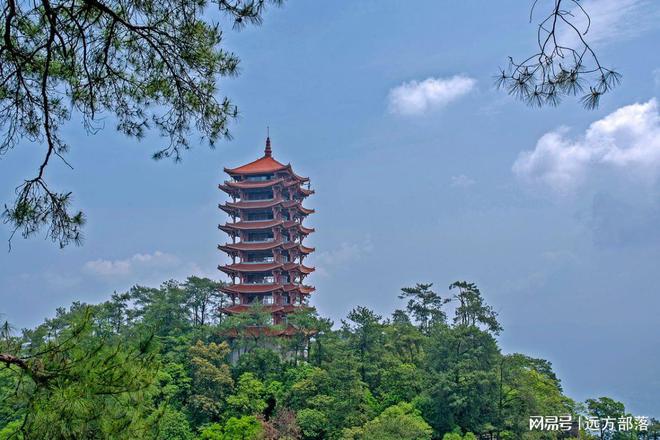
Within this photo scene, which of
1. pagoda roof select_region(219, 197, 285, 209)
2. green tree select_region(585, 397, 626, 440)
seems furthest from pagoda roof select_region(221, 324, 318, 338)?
green tree select_region(585, 397, 626, 440)

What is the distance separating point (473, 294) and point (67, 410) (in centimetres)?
1781

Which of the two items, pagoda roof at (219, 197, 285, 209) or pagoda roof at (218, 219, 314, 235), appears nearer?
pagoda roof at (218, 219, 314, 235)

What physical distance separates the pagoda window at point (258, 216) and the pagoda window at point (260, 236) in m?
0.53

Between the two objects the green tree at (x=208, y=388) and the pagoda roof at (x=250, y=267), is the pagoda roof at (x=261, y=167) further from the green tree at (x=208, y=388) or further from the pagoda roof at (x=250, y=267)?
the green tree at (x=208, y=388)

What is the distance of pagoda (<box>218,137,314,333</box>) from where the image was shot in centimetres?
2180

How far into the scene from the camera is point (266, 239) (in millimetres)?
22781

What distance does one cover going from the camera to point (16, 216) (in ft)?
11.3

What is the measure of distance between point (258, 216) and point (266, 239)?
92 cm

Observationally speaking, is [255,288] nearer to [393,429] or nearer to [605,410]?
[393,429]

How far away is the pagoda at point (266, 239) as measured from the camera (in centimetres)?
2180

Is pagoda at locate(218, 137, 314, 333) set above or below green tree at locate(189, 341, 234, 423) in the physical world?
above

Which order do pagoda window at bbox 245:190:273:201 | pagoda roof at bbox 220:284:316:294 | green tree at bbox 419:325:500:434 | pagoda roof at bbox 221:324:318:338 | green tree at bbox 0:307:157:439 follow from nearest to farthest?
green tree at bbox 0:307:157:439, green tree at bbox 419:325:500:434, pagoda roof at bbox 221:324:318:338, pagoda roof at bbox 220:284:316:294, pagoda window at bbox 245:190:273:201

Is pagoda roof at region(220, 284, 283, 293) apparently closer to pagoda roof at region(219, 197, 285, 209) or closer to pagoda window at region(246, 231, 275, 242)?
pagoda window at region(246, 231, 275, 242)

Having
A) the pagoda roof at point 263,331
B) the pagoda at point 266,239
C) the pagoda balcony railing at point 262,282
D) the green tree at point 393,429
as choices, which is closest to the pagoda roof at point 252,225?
the pagoda at point 266,239
